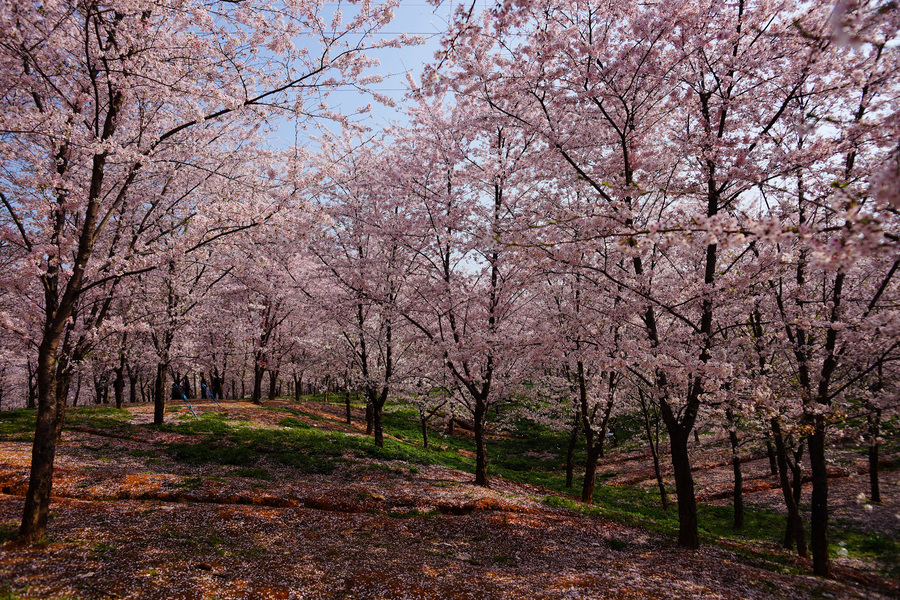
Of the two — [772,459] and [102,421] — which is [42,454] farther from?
[772,459]

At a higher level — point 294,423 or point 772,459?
point 772,459

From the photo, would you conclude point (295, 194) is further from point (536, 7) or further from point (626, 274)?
point (626, 274)

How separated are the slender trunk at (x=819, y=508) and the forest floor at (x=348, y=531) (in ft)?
1.59

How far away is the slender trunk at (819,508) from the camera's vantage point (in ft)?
29.4

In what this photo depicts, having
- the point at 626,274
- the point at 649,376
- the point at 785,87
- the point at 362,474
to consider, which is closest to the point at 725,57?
the point at 785,87

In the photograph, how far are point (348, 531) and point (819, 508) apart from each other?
1042 cm

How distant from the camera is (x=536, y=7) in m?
8.93

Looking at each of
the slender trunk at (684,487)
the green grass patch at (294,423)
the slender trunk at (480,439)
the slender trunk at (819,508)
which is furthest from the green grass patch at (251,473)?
the slender trunk at (819,508)

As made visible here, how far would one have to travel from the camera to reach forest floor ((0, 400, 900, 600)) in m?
6.30

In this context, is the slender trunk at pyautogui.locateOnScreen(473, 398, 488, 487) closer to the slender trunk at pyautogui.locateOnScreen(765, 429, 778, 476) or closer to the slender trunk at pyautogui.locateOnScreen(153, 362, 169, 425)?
the slender trunk at pyautogui.locateOnScreen(765, 429, 778, 476)

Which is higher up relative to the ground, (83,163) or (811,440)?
(83,163)

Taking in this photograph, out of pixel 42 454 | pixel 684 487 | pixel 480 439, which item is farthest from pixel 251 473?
pixel 684 487

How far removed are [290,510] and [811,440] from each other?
12224 mm

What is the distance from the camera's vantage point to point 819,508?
9.14 m
